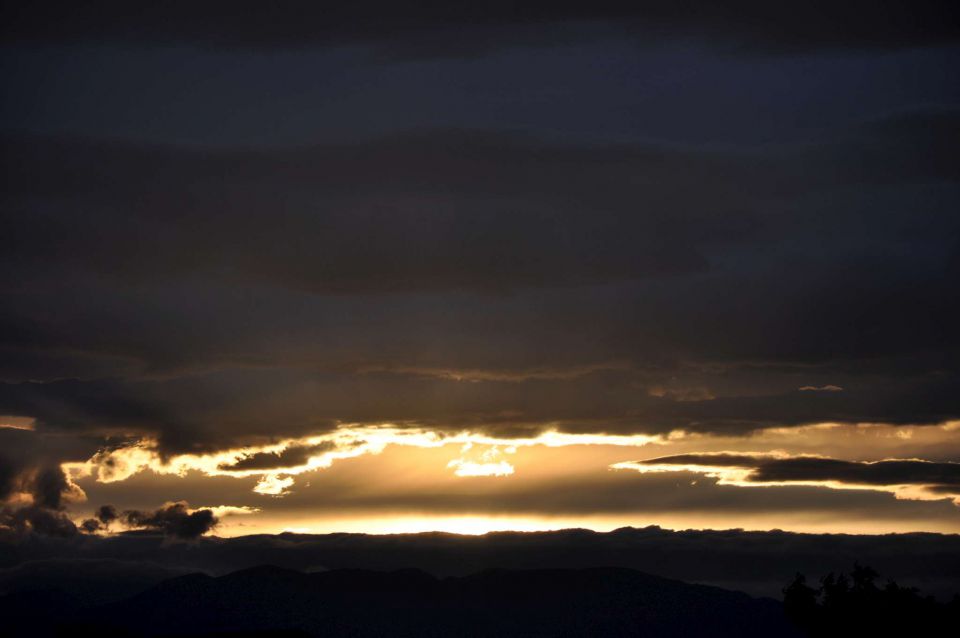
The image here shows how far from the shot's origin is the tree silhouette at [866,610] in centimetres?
17350

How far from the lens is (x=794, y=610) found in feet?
584

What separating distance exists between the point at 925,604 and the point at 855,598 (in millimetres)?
9442

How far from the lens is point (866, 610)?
17538cm

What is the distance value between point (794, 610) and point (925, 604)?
670 inches

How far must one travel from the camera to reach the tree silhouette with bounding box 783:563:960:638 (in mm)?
173500

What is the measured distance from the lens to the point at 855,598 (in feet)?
577

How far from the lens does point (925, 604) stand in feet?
579

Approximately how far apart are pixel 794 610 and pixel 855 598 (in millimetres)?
8103
